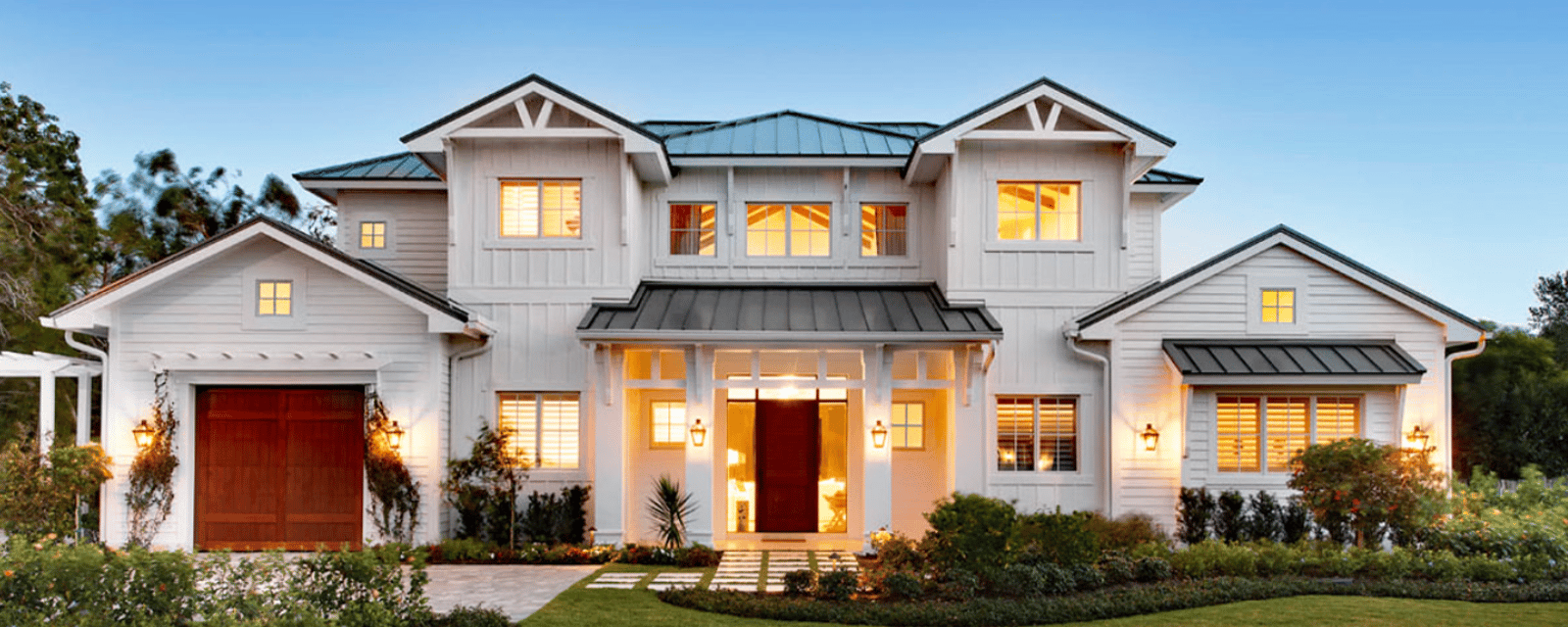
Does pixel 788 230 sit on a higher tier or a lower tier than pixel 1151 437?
higher

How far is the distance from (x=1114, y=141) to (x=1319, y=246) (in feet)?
10.3

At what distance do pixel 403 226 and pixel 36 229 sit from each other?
1023cm

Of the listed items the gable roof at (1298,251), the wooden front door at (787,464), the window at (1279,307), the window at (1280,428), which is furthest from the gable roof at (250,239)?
the window at (1279,307)

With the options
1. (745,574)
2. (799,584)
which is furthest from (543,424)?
(799,584)

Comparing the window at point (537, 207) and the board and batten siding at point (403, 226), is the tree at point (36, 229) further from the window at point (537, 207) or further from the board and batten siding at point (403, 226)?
the window at point (537, 207)

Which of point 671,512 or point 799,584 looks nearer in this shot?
point 799,584

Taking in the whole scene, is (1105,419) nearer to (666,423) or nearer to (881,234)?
(881,234)

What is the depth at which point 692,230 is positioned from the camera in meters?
15.4

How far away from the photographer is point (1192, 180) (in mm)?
15266

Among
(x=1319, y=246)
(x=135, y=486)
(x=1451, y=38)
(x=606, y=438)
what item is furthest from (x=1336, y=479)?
(x=135, y=486)

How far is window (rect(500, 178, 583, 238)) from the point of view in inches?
561

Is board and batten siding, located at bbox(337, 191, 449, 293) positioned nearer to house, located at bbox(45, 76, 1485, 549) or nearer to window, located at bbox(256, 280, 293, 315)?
house, located at bbox(45, 76, 1485, 549)

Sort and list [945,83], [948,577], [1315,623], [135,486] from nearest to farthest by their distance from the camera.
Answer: [1315,623], [948,577], [135,486], [945,83]

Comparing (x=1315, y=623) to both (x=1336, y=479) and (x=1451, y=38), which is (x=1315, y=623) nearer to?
(x=1336, y=479)
